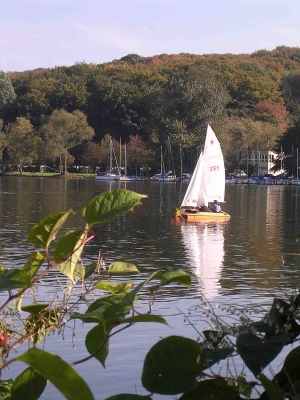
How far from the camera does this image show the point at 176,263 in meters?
16.9

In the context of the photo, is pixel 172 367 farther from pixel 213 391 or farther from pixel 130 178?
pixel 130 178

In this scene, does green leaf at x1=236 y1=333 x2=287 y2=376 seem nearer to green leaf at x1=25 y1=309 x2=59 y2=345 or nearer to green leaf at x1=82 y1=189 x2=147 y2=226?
green leaf at x1=82 y1=189 x2=147 y2=226

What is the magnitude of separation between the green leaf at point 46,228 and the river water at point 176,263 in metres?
0.40

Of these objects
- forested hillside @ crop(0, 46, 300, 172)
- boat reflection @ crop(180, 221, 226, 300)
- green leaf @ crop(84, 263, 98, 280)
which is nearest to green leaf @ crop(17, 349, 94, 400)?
green leaf @ crop(84, 263, 98, 280)

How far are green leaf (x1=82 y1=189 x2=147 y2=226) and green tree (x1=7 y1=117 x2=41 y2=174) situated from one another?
9255cm

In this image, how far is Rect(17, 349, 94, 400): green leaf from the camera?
1.56 m

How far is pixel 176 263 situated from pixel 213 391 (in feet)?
49.2

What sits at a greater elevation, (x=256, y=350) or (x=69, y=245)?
(x=69, y=245)

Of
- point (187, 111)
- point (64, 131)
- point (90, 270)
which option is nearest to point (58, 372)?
point (90, 270)

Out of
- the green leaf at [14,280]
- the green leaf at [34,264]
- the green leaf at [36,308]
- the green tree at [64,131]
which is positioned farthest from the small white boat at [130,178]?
the green leaf at [14,280]

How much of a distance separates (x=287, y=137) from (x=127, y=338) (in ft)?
243

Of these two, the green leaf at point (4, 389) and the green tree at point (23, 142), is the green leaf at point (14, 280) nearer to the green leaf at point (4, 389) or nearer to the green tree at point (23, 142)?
the green leaf at point (4, 389)

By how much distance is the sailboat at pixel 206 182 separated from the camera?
31859mm

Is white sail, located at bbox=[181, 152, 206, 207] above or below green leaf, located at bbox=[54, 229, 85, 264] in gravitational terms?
below
